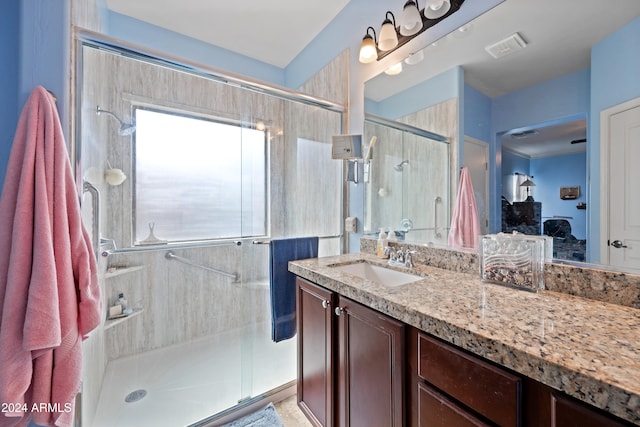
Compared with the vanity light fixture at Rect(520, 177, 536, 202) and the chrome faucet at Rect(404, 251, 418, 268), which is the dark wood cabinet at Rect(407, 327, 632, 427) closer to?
the chrome faucet at Rect(404, 251, 418, 268)

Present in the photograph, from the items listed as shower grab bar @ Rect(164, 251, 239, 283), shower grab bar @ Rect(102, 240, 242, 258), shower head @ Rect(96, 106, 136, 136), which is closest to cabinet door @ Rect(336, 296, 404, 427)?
shower grab bar @ Rect(102, 240, 242, 258)

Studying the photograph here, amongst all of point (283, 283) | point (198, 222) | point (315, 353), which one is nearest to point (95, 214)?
point (198, 222)

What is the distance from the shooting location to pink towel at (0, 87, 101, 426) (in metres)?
0.81

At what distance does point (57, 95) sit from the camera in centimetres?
102

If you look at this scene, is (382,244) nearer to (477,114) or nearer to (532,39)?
(477,114)

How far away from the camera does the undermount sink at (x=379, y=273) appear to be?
1302 millimetres

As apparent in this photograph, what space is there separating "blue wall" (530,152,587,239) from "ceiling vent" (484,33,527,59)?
47 cm

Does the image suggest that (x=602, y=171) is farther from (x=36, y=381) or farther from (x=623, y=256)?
(x=36, y=381)

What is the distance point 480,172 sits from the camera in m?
1.21

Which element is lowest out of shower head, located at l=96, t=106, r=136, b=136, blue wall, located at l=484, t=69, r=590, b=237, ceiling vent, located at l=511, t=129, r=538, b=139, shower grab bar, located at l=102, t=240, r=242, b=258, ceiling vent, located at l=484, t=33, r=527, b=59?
shower grab bar, located at l=102, t=240, r=242, b=258

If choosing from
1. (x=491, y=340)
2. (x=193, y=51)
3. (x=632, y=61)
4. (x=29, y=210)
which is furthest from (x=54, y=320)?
(x=193, y=51)

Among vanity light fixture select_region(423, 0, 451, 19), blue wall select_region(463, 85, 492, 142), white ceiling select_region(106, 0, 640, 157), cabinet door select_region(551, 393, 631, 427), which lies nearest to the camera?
cabinet door select_region(551, 393, 631, 427)

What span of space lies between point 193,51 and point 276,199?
1561 millimetres

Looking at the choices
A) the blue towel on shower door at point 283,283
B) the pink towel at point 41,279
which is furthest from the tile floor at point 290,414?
the pink towel at point 41,279
